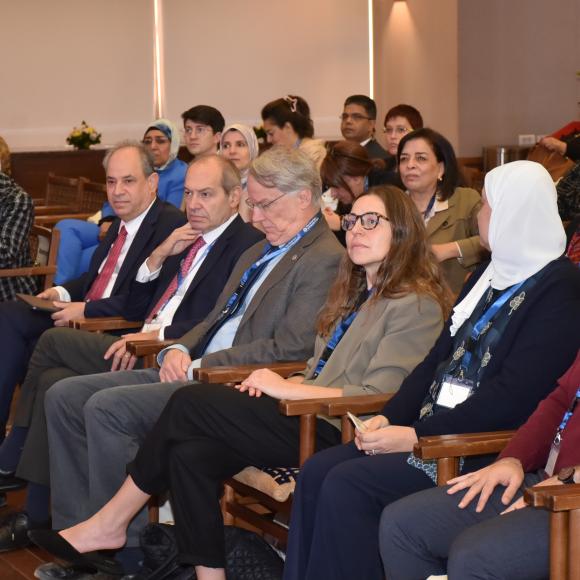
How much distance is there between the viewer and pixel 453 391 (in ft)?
8.70

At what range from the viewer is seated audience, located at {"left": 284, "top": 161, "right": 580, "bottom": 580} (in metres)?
2.49

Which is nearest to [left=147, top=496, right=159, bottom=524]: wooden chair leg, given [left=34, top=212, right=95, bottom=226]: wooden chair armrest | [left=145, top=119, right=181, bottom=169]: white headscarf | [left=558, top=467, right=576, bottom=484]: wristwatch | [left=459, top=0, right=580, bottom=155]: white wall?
[left=558, top=467, right=576, bottom=484]: wristwatch

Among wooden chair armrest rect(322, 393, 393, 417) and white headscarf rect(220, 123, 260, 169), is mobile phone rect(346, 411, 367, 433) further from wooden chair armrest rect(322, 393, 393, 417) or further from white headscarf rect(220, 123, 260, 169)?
white headscarf rect(220, 123, 260, 169)

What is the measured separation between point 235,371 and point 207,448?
37 cm

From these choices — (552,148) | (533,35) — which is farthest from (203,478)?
(533,35)

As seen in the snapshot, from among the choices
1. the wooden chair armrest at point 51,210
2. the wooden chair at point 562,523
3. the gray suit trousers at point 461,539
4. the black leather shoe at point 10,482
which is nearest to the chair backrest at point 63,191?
the wooden chair armrest at point 51,210

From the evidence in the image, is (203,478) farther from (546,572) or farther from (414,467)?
(546,572)

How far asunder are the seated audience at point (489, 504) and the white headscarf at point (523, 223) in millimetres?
291

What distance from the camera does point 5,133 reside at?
10500 millimetres

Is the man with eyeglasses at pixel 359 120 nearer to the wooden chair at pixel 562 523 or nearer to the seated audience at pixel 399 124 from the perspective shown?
the seated audience at pixel 399 124

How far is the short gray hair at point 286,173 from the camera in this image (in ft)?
11.2

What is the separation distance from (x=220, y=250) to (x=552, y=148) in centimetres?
231

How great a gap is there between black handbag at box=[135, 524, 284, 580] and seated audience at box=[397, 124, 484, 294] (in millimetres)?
1579

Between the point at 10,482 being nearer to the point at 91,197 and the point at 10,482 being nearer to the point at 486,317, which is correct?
the point at 486,317
